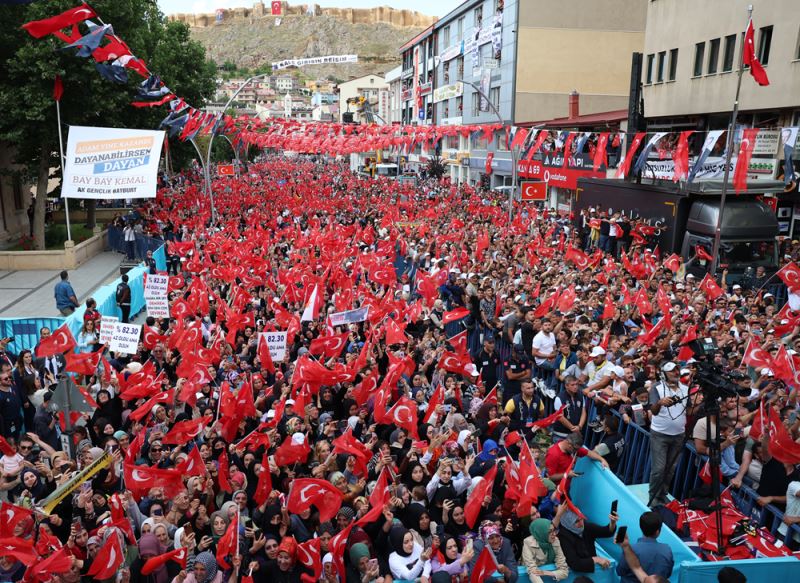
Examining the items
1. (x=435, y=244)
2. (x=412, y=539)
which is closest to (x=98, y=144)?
(x=435, y=244)

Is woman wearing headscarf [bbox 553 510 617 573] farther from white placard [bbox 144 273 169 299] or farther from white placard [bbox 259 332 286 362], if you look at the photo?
white placard [bbox 144 273 169 299]

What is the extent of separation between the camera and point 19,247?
93.3 feet

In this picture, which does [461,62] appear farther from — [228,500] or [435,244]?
[228,500]

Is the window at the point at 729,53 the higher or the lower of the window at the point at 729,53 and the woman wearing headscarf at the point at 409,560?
the higher

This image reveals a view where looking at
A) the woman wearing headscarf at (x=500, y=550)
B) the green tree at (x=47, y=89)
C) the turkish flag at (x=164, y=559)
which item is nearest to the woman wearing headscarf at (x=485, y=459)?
the woman wearing headscarf at (x=500, y=550)

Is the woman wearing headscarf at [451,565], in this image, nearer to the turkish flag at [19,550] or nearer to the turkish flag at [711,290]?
the turkish flag at [19,550]

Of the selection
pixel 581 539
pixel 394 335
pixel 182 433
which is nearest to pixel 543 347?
pixel 394 335

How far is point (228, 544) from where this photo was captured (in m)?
5.70

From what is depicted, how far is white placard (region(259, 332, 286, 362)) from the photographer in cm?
1017

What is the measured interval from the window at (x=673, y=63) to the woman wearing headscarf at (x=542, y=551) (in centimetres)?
2896

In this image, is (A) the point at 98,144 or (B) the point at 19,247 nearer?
(A) the point at 98,144

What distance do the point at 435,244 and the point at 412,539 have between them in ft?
45.3

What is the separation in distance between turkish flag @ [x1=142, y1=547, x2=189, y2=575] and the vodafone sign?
2886cm

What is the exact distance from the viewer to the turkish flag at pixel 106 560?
5.43 meters
